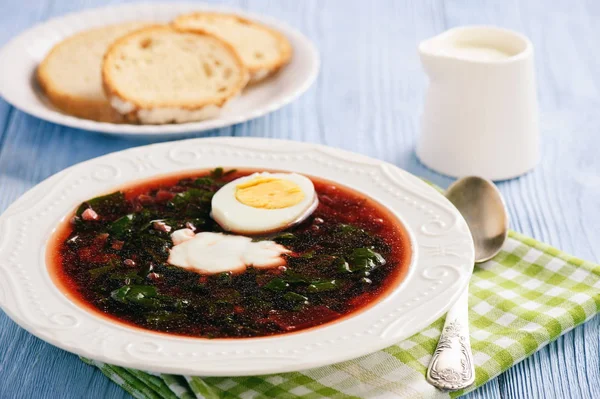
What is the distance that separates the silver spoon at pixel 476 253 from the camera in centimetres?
247

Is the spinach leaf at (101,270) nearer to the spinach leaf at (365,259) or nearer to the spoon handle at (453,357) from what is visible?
the spinach leaf at (365,259)

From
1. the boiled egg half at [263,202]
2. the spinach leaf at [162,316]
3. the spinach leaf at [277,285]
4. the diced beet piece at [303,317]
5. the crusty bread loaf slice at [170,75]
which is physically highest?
the diced beet piece at [303,317]

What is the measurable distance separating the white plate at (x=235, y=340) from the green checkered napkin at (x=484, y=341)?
0.23 metres

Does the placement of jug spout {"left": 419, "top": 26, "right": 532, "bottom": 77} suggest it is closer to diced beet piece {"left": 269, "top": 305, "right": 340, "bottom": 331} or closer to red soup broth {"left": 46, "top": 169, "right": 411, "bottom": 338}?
red soup broth {"left": 46, "top": 169, "right": 411, "bottom": 338}

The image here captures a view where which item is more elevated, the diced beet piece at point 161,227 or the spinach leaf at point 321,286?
the spinach leaf at point 321,286

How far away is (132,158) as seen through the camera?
3336mm

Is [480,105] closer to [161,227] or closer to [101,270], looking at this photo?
[161,227]

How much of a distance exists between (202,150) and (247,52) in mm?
1526

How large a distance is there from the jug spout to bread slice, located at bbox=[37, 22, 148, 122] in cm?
159

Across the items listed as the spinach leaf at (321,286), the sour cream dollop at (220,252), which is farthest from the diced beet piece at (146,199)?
the spinach leaf at (321,286)

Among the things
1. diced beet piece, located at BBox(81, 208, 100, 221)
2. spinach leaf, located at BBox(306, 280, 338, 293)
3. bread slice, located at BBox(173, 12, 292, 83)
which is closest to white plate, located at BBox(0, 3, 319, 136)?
bread slice, located at BBox(173, 12, 292, 83)

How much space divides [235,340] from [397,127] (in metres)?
2.50

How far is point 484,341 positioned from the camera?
2.68 m

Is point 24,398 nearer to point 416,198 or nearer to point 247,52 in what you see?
point 416,198
